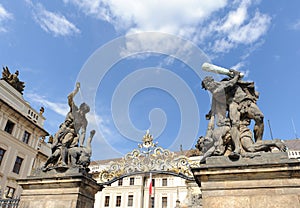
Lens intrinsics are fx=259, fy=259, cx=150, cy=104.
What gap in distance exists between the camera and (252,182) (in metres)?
5.11

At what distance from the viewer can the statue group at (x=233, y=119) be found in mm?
5551

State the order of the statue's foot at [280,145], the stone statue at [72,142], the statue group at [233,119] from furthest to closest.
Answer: the stone statue at [72,142]
the statue group at [233,119]
the statue's foot at [280,145]

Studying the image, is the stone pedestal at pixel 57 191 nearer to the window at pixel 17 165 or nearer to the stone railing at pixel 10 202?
the stone railing at pixel 10 202

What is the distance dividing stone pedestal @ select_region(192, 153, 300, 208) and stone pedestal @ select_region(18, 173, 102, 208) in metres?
2.93

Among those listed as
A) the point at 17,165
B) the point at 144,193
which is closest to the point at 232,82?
the point at 17,165

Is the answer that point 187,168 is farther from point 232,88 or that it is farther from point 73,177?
point 73,177

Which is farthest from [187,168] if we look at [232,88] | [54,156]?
[54,156]

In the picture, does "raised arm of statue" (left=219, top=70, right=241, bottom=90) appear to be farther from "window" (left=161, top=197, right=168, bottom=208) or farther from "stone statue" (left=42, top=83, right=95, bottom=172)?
"window" (left=161, top=197, right=168, bottom=208)

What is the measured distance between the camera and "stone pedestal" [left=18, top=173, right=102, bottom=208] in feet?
20.6

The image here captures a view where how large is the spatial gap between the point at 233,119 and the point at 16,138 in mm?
22620

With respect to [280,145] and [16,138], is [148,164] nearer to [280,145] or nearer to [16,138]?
[280,145]

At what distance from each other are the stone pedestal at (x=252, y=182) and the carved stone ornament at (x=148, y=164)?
1.86 m

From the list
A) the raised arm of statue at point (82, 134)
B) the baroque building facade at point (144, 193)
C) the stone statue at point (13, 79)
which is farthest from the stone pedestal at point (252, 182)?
the baroque building facade at point (144, 193)

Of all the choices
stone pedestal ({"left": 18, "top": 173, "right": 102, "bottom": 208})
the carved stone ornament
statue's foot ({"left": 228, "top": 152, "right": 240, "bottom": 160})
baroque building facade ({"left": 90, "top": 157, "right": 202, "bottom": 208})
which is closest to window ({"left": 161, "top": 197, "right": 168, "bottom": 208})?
baroque building facade ({"left": 90, "top": 157, "right": 202, "bottom": 208})
